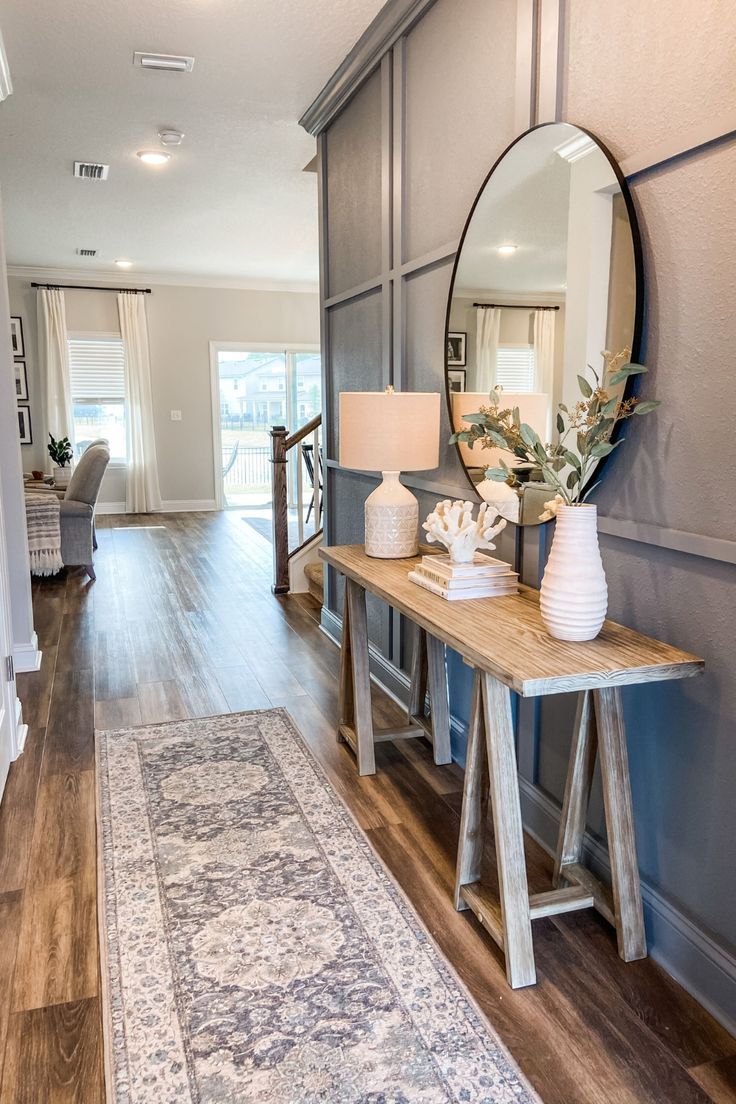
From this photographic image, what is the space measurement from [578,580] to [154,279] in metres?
8.30

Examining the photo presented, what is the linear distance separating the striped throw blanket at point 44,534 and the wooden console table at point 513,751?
4184 millimetres

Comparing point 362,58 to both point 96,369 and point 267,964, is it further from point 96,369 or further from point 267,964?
point 96,369

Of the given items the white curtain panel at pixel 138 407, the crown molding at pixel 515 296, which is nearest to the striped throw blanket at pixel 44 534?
the white curtain panel at pixel 138 407

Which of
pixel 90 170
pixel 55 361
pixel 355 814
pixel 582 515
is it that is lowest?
pixel 355 814

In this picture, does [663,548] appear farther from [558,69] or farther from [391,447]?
[558,69]

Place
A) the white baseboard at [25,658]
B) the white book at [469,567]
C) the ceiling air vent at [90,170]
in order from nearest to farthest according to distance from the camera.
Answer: the white book at [469,567], the white baseboard at [25,658], the ceiling air vent at [90,170]

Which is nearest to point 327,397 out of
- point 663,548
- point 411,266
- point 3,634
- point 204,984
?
point 411,266

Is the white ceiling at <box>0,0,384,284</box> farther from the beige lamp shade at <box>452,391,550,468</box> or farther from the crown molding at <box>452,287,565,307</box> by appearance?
the beige lamp shade at <box>452,391,550,468</box>

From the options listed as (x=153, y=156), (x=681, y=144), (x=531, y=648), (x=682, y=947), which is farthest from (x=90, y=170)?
(x=682, y=947)

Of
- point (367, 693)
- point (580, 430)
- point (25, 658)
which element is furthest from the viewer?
point (25, 658)

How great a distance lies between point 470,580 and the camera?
2035 millimetres

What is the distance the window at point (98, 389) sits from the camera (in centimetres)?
866

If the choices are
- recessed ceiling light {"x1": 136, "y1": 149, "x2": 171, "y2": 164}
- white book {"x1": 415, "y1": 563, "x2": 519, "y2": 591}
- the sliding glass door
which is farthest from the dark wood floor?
the sliding glass door

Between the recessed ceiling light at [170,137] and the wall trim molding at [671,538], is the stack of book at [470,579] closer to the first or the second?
the wall trim molding at [671,538]
